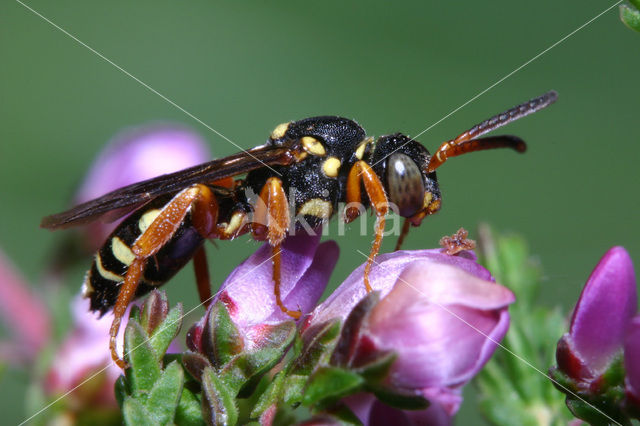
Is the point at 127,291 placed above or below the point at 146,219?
below

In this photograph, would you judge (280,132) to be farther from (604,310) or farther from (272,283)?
(604,310)

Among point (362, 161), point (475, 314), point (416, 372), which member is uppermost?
point (362, 161)

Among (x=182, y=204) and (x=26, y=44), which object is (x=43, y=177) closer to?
(x=26, y=44)

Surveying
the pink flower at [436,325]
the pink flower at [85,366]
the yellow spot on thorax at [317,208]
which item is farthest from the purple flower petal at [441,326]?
the pink flower at [85,366]

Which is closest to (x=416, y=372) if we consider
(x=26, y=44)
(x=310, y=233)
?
(x=310, y=233)

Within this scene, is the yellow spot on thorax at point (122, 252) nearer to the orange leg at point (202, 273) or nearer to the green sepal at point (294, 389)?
the orange leg at point (202, 273)

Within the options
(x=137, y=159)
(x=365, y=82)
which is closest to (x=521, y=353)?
(x=137, y=159)

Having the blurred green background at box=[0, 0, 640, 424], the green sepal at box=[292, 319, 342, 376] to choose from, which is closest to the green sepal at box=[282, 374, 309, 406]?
the green sepal at box=[292, 319, 342, 376]
